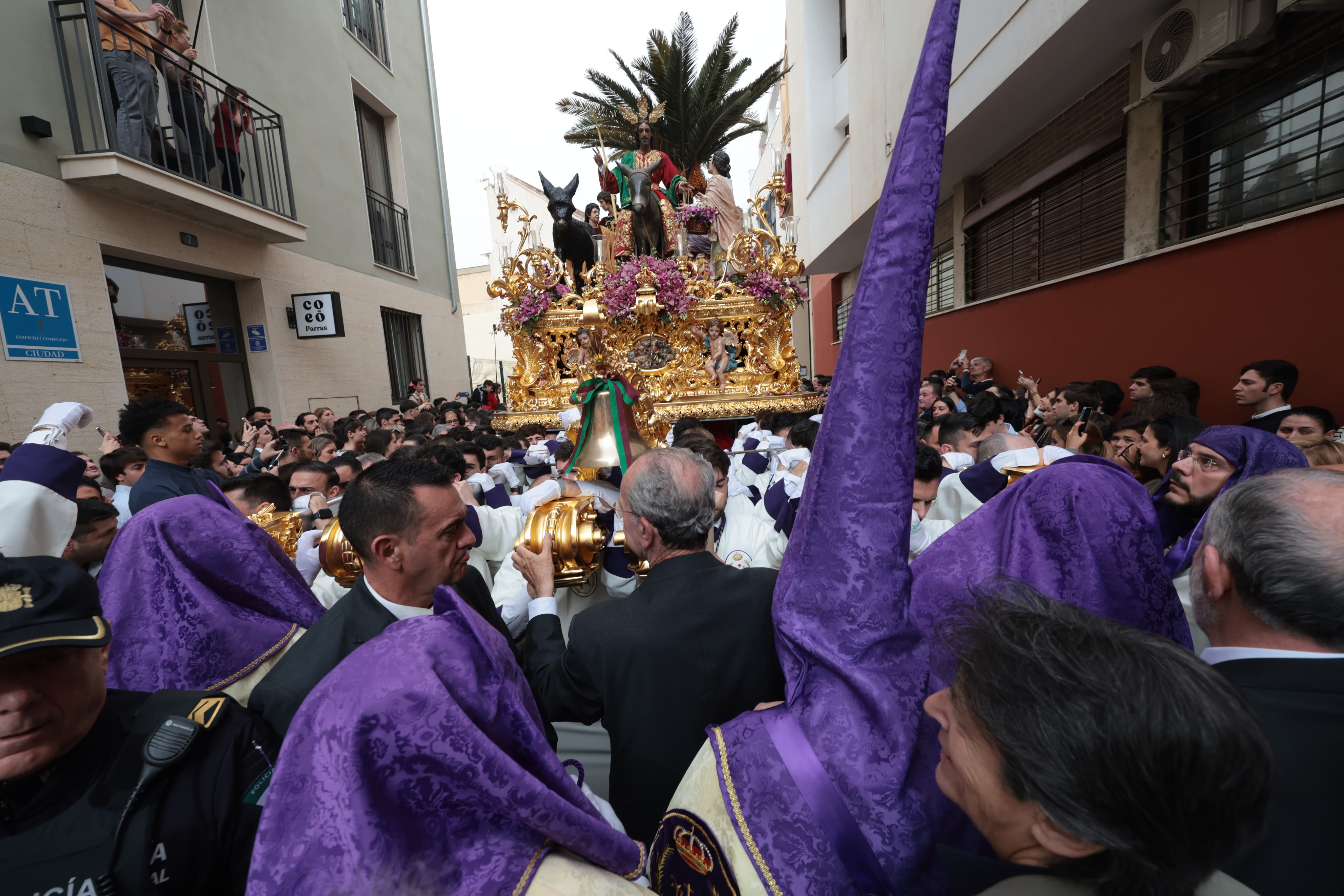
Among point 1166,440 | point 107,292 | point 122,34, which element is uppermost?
A: point 122,34

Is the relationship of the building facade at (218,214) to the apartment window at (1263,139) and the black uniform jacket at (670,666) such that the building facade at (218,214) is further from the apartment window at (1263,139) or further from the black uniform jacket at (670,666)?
the apartment window at (1263,139)

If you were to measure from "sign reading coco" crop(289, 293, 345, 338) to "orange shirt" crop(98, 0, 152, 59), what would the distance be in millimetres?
3318

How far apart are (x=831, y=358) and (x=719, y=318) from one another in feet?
31.0

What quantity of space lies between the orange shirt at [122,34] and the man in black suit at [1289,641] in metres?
9.54

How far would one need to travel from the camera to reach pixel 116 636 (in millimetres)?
1709

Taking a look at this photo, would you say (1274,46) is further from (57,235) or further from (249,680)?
(57,235)

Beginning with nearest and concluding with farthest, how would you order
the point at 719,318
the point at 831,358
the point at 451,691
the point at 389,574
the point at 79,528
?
the point at 451,691, the point at 389,574, the point at 79,528, the point at 719,318, the point at 831,358

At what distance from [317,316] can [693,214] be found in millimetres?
6054

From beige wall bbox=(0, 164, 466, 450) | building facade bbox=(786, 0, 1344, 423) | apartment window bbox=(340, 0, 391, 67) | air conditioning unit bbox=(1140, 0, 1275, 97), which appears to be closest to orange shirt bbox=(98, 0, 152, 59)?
beige wall bbox=(0, 164, 466, 450)

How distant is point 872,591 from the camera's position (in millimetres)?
948

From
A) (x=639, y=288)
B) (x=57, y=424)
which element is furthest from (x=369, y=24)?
(x=57, y=424)

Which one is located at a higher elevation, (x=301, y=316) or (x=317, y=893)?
(x=301, y=316)

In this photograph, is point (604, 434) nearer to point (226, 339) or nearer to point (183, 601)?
point (183, 601)

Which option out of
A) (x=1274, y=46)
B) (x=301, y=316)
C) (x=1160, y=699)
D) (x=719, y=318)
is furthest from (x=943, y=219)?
(x=1160, y=699)
